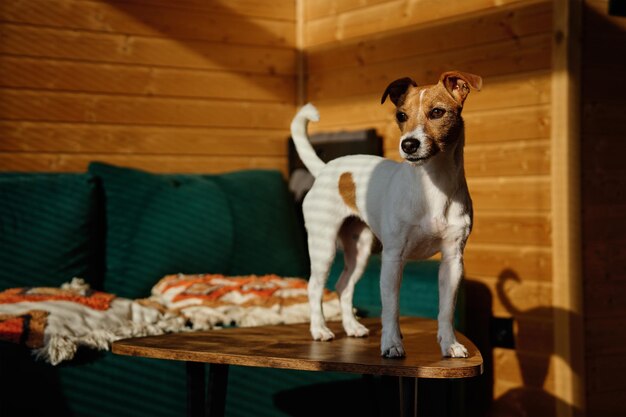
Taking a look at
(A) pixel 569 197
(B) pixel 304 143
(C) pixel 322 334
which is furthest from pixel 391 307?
(A) pixel 569 197

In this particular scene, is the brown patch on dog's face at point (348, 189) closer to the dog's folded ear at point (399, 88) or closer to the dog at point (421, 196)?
the dog at point (421, 196)

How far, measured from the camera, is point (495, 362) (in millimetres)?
3197

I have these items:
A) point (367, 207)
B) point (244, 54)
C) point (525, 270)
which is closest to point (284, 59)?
point (244, 54)

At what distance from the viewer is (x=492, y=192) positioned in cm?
321

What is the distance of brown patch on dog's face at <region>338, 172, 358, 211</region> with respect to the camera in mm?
1920

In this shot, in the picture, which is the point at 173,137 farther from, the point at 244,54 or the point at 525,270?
the point at 525,270

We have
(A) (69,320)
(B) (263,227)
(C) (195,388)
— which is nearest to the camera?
(C) (195,388)

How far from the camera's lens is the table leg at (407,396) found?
1.70 meters

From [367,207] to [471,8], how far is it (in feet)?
5.51

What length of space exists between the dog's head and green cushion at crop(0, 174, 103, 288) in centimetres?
183

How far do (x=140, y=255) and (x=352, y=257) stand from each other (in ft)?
4.56

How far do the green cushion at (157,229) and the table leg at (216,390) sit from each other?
118 cm

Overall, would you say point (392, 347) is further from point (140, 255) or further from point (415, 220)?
point (140, 255)

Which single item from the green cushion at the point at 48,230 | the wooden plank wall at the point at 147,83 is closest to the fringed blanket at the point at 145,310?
the green cushion at the point at 48,230
